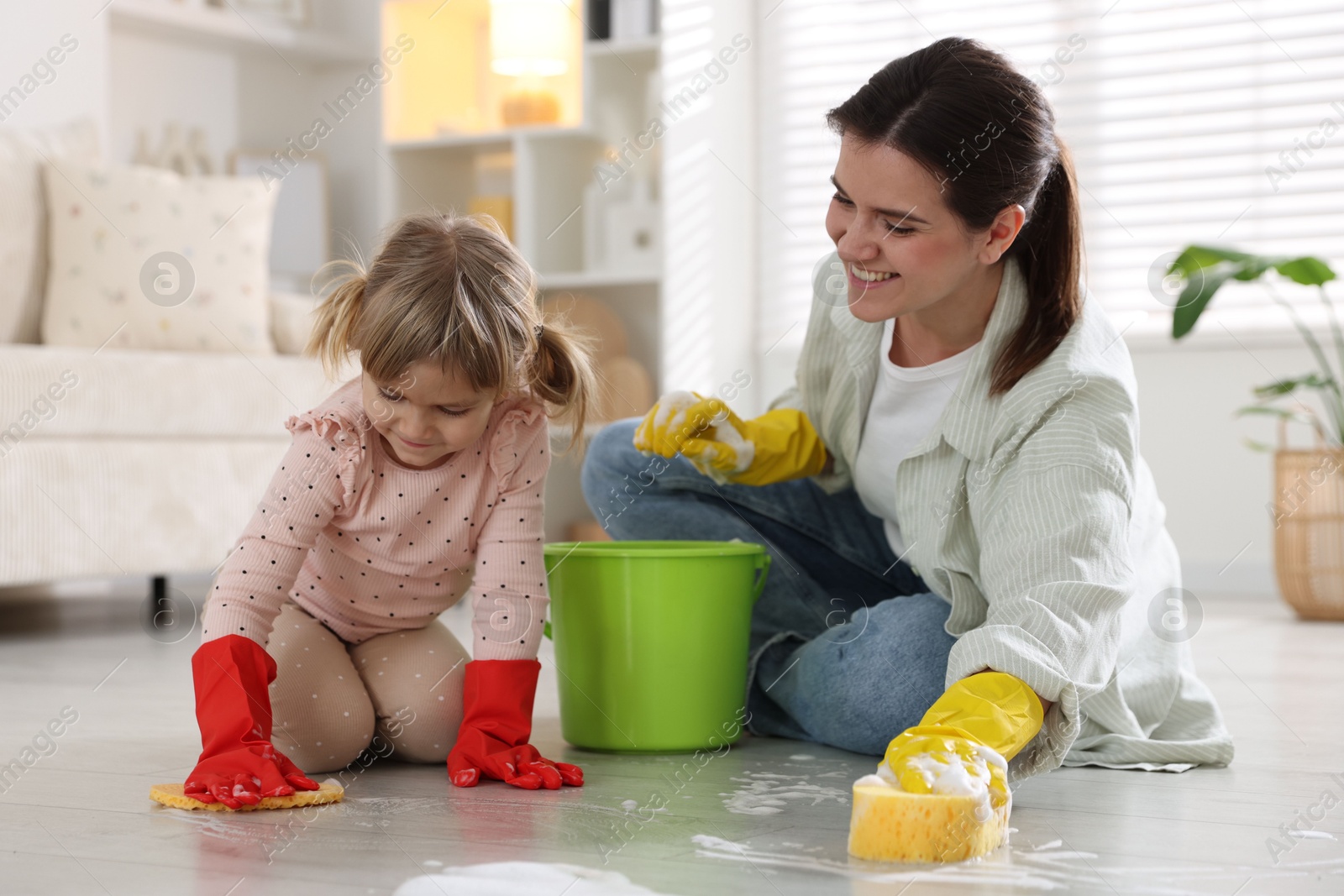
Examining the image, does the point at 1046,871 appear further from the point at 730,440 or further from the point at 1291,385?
the point at 1291,385

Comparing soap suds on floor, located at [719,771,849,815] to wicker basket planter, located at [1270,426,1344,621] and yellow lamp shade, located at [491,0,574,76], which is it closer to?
wicker basket planter, located at [1270,426,1344,621]

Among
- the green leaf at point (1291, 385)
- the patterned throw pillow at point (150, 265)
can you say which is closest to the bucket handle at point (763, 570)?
the patterned throw pillow at point (150, 265)

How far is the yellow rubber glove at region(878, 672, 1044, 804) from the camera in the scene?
91 centimetres

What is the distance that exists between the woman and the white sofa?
3.42 feet

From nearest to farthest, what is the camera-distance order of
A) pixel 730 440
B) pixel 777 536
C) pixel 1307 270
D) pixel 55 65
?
1. pixel 730 440
2. pixel 777 536
3. pixel 1307 270
4. pixel 55 65

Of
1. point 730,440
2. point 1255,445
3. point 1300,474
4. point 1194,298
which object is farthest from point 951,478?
point 1255,445

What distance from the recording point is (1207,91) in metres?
3.10

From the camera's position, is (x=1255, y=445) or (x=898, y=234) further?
(x=1255, y=445)

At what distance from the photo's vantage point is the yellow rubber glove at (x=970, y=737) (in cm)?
91

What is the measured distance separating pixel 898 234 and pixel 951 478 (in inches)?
8.9

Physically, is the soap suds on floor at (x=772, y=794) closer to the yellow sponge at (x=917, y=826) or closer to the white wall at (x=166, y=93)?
the yellow sponge at (x=917, y=826)

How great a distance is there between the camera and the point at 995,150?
115 centimetres

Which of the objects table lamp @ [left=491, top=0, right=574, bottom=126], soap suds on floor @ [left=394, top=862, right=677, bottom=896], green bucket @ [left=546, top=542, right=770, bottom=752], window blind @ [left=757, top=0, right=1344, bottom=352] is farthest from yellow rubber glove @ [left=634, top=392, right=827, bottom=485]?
table lamp @ [left=491, top=0, right=574, bottom=126]

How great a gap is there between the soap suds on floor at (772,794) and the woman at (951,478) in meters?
0.14
